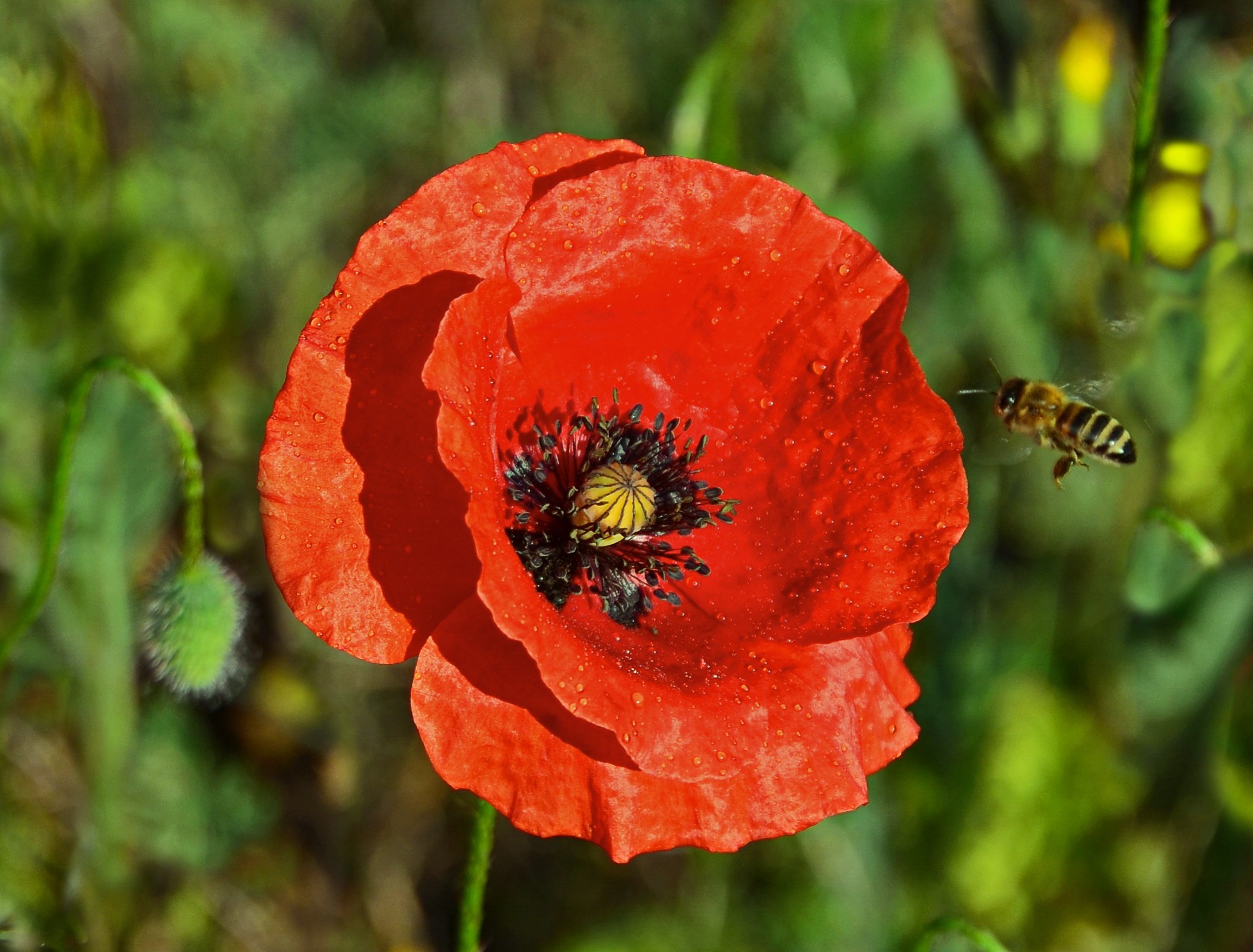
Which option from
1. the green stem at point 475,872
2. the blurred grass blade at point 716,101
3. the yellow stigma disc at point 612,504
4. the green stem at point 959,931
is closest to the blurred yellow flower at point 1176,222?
the blurred grass blade at point 716,101

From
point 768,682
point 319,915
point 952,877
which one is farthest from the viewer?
point 319,915

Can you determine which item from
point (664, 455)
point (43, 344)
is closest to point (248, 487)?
point (43, 344)

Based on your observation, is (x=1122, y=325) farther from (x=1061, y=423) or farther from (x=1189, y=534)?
(x=1189, y=534)

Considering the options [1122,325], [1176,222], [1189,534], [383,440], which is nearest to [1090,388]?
[1122,325]

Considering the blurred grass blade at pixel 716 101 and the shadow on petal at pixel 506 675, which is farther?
the blurred grass blade at pixel 716 101

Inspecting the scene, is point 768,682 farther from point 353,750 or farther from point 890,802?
point 353,750

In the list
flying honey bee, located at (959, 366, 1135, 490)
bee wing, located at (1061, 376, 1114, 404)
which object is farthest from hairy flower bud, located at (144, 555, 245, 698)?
bee wing, located at (1061, 376, 1114, 404)

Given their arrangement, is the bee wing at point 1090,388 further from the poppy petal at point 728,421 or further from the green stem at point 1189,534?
the poppy petal at point 728,421
